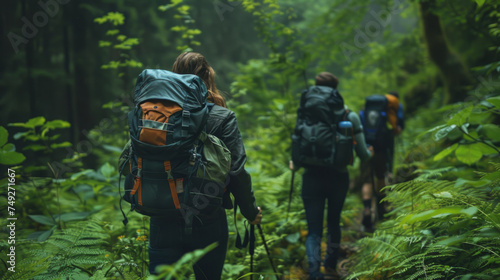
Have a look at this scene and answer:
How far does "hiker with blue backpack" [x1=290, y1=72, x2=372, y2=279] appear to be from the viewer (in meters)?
3.39

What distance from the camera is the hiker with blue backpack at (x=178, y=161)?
193 cm

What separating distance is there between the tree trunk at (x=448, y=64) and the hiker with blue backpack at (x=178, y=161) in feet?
23.2

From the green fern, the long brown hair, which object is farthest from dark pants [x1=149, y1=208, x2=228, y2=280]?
the long brown hair

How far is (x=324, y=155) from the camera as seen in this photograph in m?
3.40

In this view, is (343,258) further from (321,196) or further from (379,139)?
(379,139)

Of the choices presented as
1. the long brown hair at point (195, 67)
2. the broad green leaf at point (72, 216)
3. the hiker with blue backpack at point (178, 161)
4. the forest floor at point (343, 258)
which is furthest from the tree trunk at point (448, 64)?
the broad green leaf at point (72, 216)

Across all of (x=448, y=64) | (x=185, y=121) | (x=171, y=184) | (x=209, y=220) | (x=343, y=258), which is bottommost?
(x=343, y=258)

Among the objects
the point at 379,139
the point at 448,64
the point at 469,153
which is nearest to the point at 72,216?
the point at 469,153

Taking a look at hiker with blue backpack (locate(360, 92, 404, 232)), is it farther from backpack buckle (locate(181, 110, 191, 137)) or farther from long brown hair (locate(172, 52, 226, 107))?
backpack buckle (locate(181, 110, 191, 137))

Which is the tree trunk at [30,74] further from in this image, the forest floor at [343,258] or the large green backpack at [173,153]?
the forest floor at [343,258]

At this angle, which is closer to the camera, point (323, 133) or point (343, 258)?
point (323, 133)

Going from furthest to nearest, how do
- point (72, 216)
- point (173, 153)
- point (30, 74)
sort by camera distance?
point (30, 74)
point (72, 216)
point (173, 153)

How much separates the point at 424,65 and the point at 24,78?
38.3ft

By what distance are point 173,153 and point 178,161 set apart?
0.08m
